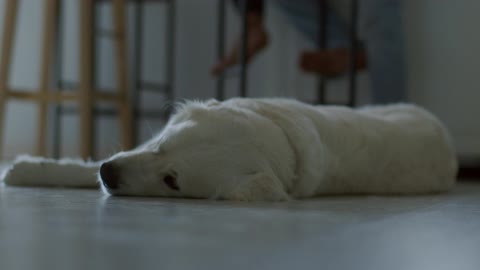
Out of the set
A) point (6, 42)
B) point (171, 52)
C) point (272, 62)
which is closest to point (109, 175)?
point (6, 42)

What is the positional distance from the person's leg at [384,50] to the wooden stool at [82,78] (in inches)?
45.2

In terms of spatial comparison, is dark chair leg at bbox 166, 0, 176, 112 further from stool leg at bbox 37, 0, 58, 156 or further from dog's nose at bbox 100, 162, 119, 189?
dog's nose at bbox 100, 162, 119, 189

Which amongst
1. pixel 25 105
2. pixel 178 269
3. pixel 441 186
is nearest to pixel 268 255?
pixel 178 269

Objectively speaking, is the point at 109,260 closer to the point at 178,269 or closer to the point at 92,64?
the point at 178,269

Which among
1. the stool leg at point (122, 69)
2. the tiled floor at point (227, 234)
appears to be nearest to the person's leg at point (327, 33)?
the stool leg at point (122, 69)

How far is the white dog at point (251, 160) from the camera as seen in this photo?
1.25 metres

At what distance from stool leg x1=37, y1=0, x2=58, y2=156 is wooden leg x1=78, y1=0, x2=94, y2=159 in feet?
1.05

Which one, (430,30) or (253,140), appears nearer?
(253,140)

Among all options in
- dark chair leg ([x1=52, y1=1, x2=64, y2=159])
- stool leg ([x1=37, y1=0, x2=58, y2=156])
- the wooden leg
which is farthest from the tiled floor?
dark chair leg ([x1=52, y1=1, x2=64, y2=159])

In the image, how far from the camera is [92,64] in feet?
9.64

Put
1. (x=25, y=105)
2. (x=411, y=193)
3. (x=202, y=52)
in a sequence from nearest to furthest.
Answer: (x=411, y=193) → (x=202, y=52) → (x=25, y=105)

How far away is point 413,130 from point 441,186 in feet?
0.51

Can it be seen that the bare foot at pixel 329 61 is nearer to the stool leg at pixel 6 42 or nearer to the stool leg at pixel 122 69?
the stool leg at pixel 122 69

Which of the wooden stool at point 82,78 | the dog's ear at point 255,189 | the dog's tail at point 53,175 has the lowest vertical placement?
the dog's tail at point 53,175
